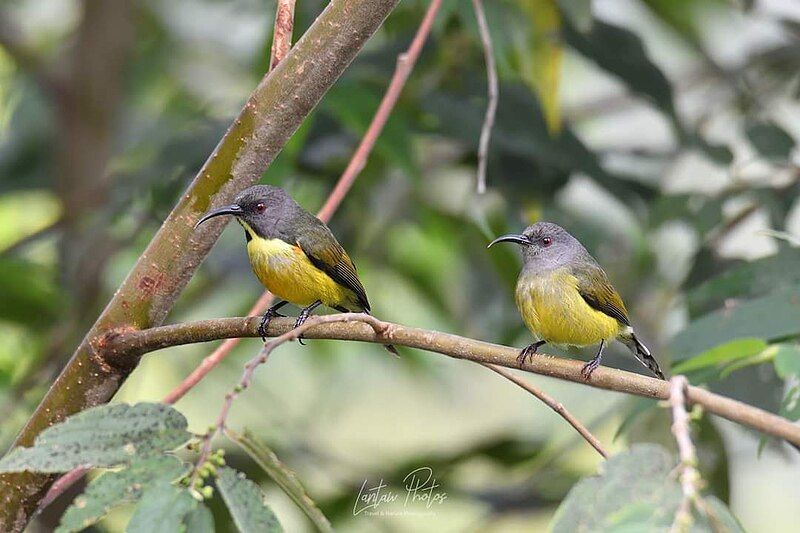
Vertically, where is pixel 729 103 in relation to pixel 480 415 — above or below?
above

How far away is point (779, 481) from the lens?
22.6 feet

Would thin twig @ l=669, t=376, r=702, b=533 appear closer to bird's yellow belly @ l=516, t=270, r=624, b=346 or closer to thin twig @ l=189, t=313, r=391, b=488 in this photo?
thin twig @ l=189, t=313, r=391, b=488

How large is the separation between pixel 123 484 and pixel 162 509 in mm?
109

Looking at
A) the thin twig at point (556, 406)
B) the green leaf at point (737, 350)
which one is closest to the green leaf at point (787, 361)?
the green leaf at point (737, 350)

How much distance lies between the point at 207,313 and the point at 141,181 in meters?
1.76

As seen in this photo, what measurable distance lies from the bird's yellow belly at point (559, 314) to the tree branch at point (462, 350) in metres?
0.93

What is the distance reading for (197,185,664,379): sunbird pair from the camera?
118 inches

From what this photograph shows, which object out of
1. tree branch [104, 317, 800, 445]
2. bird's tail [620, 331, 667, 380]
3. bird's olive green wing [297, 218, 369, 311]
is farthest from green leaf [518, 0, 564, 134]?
tree branch [104, 317, 800, 445]

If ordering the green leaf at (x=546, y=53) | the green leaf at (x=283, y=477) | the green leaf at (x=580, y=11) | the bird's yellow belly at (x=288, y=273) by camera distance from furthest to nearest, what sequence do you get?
the green leaf at (x=546, y=53), the green leaf at (x=580, y=11), the bird's yellow belly at (x=288, y=273), the green leaf at (x=283, y=477)

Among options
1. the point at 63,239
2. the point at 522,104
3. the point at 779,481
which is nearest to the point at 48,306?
the point at 63,239

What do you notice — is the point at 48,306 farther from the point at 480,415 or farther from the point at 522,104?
the point at 480,415

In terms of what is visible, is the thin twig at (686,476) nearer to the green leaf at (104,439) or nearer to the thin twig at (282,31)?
the green leaf at (104,439)

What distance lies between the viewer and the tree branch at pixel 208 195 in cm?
213

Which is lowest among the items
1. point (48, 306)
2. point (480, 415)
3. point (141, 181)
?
point (480, 415)
